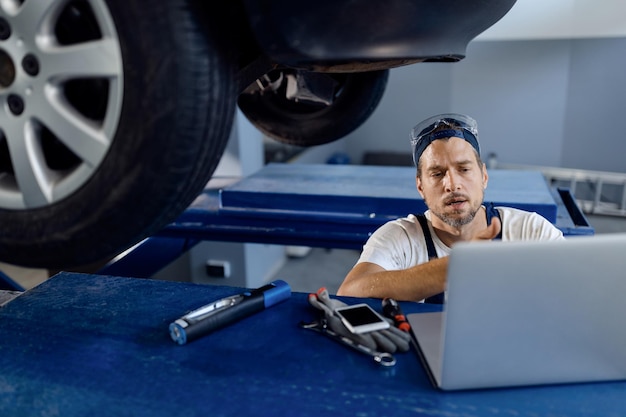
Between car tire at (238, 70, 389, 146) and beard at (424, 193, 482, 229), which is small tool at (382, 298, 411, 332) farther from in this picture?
car tire at (238, 70, 389, 146)

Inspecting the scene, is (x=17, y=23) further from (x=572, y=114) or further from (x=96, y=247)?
(x=572, y=114)

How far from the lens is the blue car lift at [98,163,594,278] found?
2160 millimetres

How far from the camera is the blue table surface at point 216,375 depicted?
0.92 m

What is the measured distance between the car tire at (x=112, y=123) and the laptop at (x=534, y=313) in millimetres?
395

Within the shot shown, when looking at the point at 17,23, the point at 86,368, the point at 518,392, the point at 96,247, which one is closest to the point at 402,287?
the point at 518,392

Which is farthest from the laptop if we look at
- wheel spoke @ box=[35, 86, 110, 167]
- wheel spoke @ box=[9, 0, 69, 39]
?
wheel spoke @ box=[9, 0, 69, 39]

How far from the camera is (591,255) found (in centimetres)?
Result: 83

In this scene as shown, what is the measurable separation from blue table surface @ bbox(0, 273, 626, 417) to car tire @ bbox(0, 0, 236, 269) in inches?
12.7

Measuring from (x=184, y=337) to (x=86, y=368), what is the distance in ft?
0.59

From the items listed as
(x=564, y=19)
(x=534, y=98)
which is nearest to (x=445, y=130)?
(x=564, y=19)

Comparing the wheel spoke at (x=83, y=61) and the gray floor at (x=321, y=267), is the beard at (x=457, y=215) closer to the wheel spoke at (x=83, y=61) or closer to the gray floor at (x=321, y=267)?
the wheel spoke at (x=83, y=61)

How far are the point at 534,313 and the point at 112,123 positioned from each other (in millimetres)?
646

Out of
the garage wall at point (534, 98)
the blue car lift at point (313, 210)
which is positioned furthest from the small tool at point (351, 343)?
the garage wall at point (534, 98)

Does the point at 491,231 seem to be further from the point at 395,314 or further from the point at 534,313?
the point at 534,313
